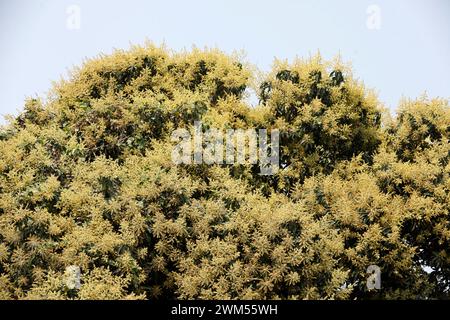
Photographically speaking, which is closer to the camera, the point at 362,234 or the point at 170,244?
the point at 170,244

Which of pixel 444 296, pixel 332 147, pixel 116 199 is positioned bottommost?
pixel 444 296

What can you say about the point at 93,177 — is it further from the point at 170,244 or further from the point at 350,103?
the point at 350,103

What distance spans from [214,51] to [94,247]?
7717 mm

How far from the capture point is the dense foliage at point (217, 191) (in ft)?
42.9

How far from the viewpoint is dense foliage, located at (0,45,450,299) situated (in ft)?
42.9

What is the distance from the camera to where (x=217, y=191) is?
1462 cm

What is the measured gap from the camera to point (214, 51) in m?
19.2

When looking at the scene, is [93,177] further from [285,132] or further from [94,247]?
[285,132]

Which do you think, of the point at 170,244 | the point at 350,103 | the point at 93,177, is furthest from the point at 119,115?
the point at 350,103

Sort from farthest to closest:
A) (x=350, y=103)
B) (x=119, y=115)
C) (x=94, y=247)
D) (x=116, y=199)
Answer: (x=350, y=103), (x=119, y=115), (x=116, y=199), (x=94, y=247)

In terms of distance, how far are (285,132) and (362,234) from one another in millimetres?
3462
